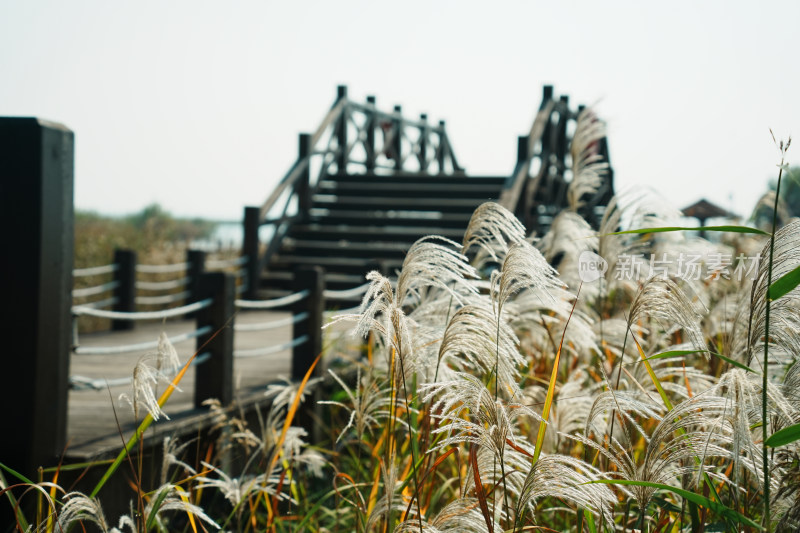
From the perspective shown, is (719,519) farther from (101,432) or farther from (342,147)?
(342,147)

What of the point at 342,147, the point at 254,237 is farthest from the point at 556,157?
the point at 254,237

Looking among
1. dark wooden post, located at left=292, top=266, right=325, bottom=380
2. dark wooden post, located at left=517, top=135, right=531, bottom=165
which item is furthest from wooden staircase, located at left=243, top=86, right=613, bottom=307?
dark wooden post, located at left=292, top=266, right=325, bottom=380

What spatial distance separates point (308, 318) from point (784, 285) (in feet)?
13.5

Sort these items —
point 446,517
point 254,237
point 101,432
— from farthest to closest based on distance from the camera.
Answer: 1. point 254,237
2. point 101,432
3. point 446,517

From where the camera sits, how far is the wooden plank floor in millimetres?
3266

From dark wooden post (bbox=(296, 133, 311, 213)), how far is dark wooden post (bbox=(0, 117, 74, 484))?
692cm

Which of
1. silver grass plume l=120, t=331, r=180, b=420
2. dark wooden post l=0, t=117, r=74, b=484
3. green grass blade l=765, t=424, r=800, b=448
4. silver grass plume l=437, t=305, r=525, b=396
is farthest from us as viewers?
dark wooden post l=0, t=117, r=74, b=484

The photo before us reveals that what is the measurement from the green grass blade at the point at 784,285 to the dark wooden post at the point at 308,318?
13.3ft

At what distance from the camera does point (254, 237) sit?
Answer: 29.4 feet

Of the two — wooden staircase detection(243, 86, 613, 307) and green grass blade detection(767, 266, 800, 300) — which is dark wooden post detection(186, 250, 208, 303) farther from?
green grass blade detection(767, 266, 800, 300)

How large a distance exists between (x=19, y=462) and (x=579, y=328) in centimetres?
225

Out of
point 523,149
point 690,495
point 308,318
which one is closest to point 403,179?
point 523,149

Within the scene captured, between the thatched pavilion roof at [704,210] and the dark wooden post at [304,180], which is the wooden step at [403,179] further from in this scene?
the thatched pavilion roof at [704,210]

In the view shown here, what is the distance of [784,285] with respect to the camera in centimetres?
125
